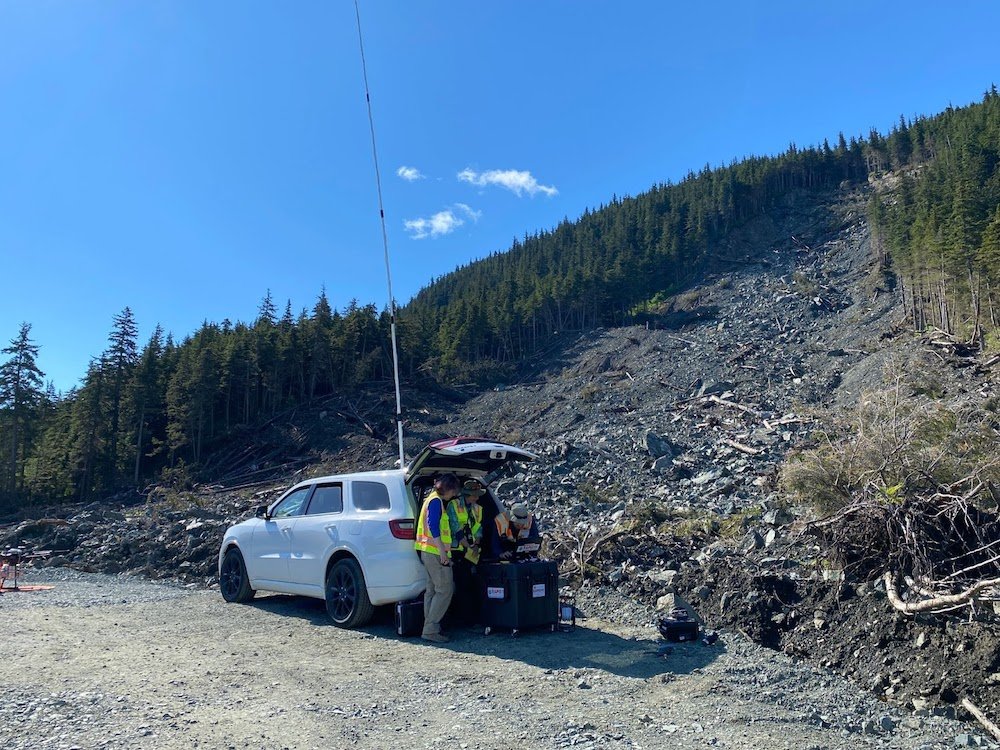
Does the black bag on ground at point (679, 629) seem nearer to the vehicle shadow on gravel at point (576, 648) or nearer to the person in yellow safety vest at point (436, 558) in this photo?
the vehicle shadow on gravel at point (576, 648)

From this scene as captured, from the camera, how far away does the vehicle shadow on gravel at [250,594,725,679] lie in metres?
5.90

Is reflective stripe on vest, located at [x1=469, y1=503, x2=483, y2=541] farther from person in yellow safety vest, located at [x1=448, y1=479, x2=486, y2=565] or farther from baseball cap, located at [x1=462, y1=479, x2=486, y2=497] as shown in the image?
baseball cap, located at [x1=462, y1=479, x2=486, y2=497]

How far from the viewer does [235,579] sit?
9.65m

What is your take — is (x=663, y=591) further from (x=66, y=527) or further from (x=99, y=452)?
(x=99, y=452)

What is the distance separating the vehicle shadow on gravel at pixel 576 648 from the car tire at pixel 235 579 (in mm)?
1856

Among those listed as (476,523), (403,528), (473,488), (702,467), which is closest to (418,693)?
(403,528)

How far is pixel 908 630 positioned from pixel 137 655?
22.3ft

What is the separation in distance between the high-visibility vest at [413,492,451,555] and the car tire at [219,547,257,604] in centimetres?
368

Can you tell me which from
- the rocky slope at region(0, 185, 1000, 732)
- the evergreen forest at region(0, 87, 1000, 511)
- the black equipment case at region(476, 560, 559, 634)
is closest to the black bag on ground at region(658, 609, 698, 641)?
the rocky slope at region(0, 185, 1000, 732)

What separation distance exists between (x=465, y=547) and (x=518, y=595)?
73 centimetres

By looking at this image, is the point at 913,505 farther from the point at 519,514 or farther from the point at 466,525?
the point at 466,525

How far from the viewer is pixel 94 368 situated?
148 ft

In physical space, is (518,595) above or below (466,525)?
below

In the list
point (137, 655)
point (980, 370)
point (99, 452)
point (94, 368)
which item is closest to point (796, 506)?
point (137, 655)
